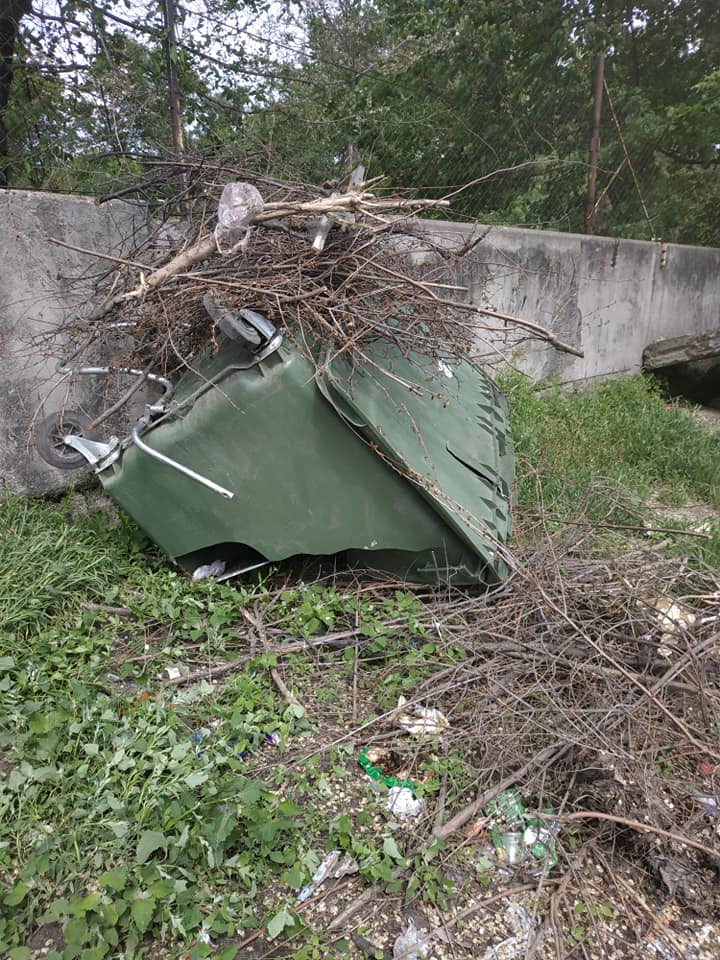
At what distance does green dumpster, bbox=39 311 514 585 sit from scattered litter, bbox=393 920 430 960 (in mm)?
1257

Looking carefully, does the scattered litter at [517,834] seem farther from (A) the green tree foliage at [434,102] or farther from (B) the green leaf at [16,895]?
(A) the green tree foliage at [434,102]

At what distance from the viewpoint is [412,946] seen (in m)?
1.55

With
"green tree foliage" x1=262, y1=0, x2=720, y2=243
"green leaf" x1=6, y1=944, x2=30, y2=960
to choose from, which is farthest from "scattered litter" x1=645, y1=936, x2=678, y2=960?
"green tree foliage" x1=262, y1=0, x2=720, y2=243

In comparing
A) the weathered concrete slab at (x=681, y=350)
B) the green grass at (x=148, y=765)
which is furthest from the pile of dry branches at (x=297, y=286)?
the weathered concrete slab at (x=681, y=350)

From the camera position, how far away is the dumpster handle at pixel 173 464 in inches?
98.3

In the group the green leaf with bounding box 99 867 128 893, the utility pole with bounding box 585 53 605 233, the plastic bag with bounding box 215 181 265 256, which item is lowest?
the green leaf with bounding box 99 867 128 893

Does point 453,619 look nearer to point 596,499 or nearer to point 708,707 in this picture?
point 708,707

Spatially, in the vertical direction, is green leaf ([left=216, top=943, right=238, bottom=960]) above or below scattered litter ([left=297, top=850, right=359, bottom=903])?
above

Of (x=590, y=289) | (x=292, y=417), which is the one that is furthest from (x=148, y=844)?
(x=590, y=289)

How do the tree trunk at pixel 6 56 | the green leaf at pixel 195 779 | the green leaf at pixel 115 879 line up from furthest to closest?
the tree trunk at pixel 6 56 → the green leaf at pixel 195 779 → the green leaf at pixel 115 879

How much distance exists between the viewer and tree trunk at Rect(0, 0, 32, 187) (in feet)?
11.6

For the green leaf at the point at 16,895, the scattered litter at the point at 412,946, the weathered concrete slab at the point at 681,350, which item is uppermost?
the weathered concrete slab at the point at 681,350

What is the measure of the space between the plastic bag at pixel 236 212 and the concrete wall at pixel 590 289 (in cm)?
229

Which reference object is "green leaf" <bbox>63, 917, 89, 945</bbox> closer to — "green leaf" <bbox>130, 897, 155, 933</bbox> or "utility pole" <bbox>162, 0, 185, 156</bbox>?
"green leaf" <bbox>130, 897, 155, 933</bbox>
